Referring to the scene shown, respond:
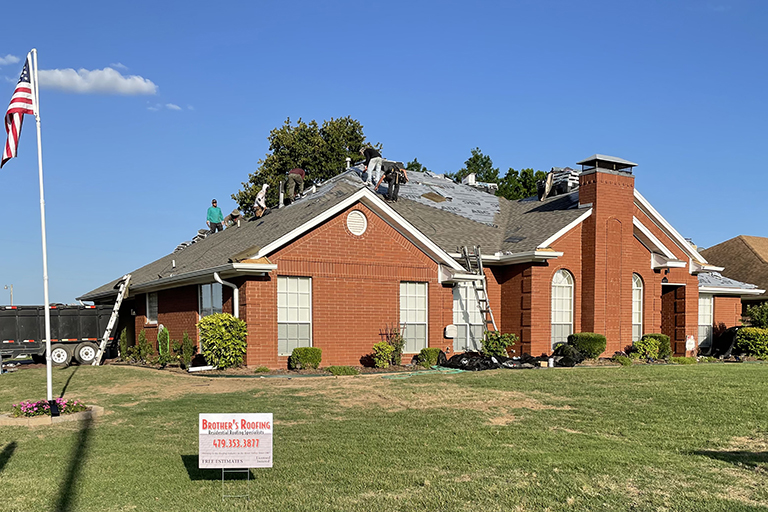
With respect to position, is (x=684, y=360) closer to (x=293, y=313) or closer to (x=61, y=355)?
(x=293, y=313)

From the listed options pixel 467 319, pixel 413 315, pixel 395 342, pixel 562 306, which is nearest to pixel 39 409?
pixel 395 342

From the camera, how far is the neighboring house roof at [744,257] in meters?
37.8

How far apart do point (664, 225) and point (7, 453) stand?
22.7 meters

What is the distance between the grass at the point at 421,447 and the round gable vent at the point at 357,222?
5359 mm

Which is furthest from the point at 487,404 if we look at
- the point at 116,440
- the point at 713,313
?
the point at 713,313

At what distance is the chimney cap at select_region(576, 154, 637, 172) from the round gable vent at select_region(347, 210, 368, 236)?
8.05m

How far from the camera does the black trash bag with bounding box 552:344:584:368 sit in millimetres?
21641

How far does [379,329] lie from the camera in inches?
826

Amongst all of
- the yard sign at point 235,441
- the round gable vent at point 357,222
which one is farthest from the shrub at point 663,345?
the yard sign at point 235,441

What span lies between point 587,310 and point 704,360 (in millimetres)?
5307

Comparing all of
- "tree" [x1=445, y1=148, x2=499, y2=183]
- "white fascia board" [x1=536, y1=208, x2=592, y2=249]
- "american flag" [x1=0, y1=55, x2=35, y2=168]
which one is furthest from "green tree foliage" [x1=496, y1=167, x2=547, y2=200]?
"american flag" [x1=0, y1=55, x2=35, y2=168]

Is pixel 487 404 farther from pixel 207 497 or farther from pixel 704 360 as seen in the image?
pixel 704 360

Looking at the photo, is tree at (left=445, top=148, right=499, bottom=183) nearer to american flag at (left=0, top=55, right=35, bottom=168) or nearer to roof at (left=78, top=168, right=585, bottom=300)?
roof at (left=78, top=168, right=585, bottom=300)

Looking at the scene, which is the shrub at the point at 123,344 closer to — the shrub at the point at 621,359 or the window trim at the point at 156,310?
the window trim at the point at 156,310
